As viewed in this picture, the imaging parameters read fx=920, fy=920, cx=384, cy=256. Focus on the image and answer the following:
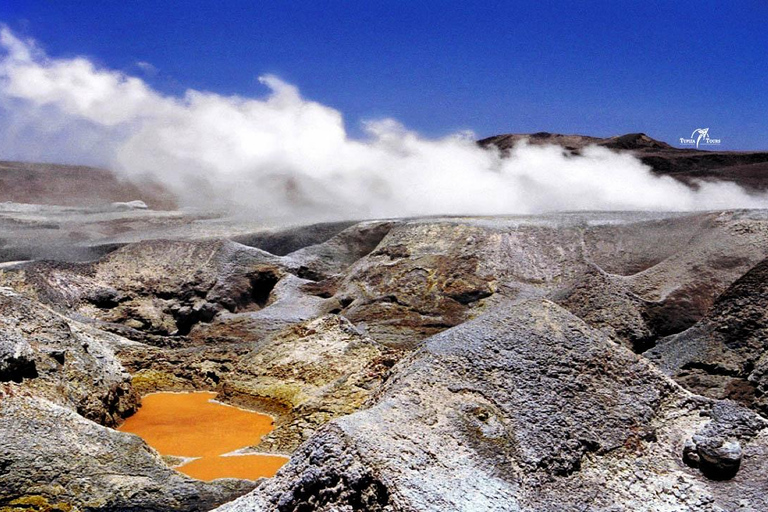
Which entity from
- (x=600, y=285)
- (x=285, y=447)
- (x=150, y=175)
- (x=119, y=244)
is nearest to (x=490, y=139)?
(x=150, y=175)

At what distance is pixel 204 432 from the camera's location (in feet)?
32.8

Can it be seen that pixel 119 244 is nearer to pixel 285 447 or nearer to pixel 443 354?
pixel 285 447

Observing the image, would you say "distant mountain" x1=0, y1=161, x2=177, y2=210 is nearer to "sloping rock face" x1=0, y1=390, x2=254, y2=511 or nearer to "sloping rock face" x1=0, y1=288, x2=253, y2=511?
"sloping rock face" x1=0, y1=288, x2=253, y2=511

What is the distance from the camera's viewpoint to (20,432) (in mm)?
7246

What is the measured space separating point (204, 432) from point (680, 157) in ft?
104

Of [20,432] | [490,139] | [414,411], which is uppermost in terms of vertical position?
[490,139]

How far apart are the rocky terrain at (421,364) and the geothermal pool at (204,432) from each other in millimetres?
288

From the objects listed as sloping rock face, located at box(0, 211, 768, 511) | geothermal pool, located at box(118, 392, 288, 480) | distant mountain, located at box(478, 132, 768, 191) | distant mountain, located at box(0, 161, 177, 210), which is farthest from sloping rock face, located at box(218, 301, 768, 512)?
distant mountain, located at box(0, 161, 177, 210)

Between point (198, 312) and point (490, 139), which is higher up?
point (490, 139)

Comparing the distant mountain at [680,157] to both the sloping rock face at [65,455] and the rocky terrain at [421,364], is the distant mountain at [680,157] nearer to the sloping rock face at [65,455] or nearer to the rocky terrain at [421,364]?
the rocky terrain at [421,364]

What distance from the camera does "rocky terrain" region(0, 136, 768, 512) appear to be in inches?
230

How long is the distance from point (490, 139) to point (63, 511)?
1732 inches

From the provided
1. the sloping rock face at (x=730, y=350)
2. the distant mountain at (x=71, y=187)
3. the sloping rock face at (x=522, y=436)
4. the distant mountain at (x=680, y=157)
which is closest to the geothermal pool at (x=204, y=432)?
the sloping rock face at (x=522, y=436)

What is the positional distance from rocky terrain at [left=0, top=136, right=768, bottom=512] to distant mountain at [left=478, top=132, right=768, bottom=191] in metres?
16.0
